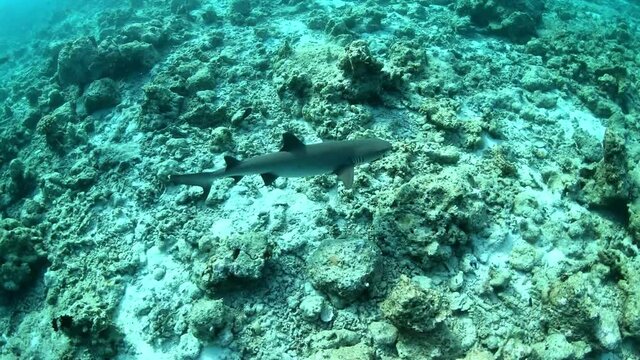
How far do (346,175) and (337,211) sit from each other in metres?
1.19

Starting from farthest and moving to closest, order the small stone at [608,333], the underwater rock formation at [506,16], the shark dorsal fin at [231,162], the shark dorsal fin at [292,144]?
1. the underwater rock formation at [506,16]
2. the shark dorsal fin at [231,162]
3. the shark dorsal fin at [292,144]
4. the small stone at [608,333]

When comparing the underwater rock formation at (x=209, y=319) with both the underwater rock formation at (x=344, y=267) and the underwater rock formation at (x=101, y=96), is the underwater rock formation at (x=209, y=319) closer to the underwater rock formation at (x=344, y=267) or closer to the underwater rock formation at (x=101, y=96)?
the underwater rock formation at (x=344, y=267)

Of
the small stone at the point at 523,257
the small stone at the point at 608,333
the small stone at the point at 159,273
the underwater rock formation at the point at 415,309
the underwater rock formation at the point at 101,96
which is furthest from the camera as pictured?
the underwater rock formation at the point at 101,96

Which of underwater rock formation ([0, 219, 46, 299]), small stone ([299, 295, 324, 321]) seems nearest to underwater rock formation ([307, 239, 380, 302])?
small stone ([299, 295, 324, 321])

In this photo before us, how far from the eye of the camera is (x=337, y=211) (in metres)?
5.64

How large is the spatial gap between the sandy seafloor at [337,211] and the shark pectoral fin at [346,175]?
29.5 inches

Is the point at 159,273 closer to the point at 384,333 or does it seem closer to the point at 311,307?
the point at 311,307

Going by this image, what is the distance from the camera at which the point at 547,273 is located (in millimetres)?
4977

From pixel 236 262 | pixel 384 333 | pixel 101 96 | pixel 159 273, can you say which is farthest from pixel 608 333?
pixel 101 96

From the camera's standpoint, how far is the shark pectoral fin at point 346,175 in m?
4.52

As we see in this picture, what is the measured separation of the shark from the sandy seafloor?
84 centimetres

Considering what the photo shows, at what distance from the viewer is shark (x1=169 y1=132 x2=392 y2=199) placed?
454 centimetres

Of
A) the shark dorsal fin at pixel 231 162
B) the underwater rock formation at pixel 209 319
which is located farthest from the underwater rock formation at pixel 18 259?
the shark dorsal fin at pixel 231 162

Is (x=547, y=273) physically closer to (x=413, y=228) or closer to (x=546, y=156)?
(x=413, y=228)
